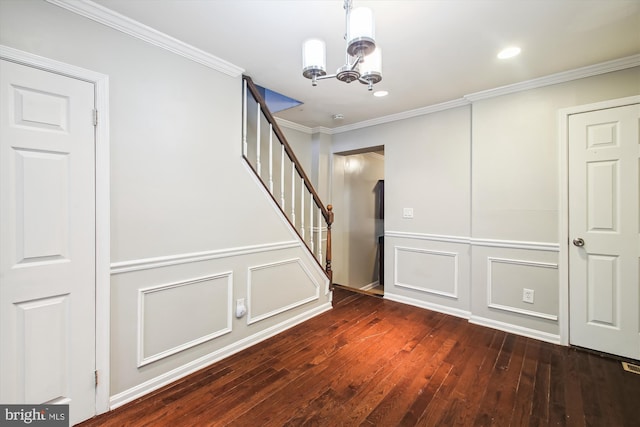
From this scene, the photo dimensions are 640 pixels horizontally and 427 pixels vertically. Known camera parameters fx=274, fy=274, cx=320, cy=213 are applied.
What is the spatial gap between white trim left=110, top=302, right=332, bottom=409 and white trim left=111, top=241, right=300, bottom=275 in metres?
0.76

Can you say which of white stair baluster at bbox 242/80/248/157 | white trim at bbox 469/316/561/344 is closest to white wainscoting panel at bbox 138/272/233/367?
white stair baluster at bbox 242/80/248/157

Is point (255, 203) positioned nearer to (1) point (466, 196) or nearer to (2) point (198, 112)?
(2) point (198, 112)

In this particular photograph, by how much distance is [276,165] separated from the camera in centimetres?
359

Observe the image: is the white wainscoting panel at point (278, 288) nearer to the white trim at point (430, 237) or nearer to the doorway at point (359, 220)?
the white trim at point (430, 237)

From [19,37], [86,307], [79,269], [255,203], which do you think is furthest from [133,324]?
[19,37]

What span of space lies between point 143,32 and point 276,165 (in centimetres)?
197

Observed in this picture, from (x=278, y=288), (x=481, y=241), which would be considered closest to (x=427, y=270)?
(x=481, y=241)

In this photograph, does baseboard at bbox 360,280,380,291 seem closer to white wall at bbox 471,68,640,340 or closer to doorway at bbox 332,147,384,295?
doorway at bbox 332,147,384,295

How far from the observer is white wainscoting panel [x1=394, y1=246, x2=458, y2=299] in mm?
3166

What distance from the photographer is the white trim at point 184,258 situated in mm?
1732

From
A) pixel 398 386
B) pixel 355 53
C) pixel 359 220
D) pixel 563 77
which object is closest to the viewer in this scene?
pixel 355 53

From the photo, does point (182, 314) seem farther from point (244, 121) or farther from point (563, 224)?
point (563, 224)

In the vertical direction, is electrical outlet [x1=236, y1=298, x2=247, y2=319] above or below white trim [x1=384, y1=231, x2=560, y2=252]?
below

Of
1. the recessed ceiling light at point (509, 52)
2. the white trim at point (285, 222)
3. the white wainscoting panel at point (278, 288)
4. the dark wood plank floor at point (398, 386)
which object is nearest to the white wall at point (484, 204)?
the dark wood plank floor at point (398, 386)
